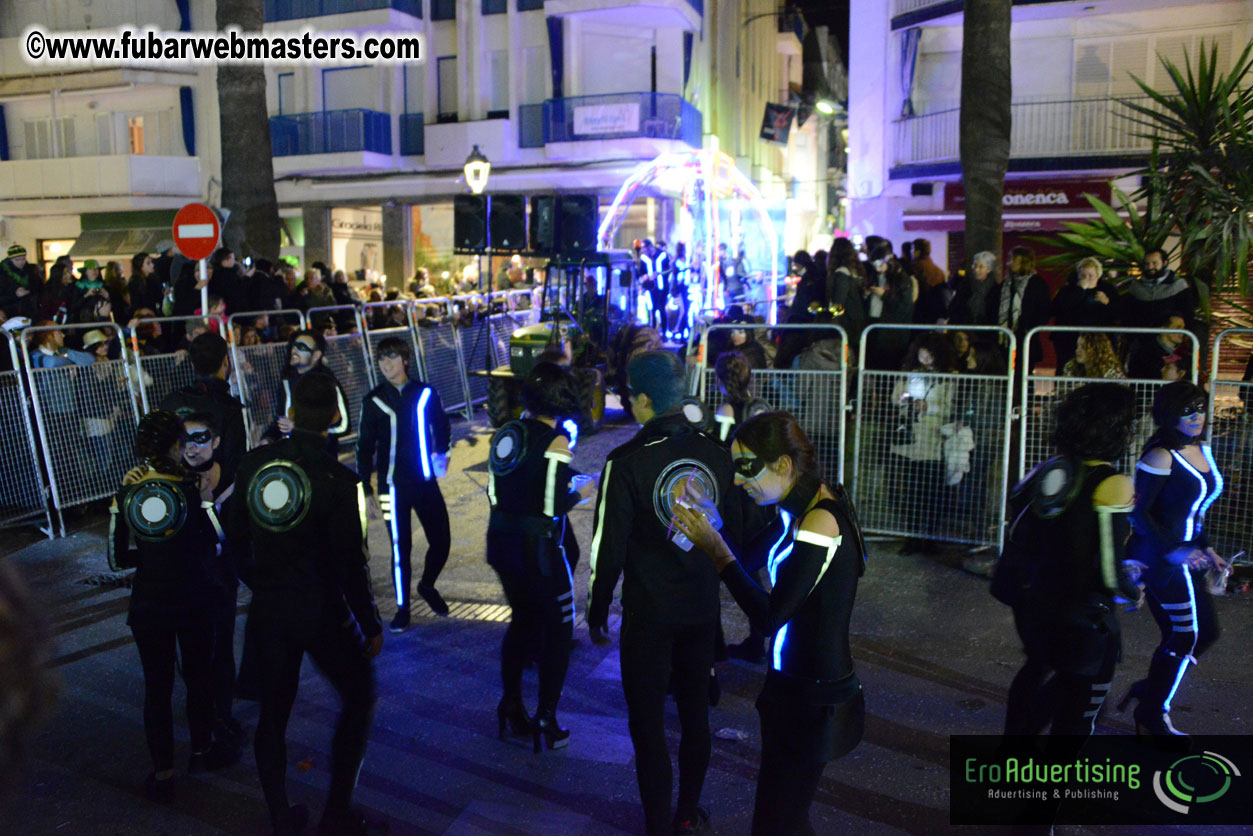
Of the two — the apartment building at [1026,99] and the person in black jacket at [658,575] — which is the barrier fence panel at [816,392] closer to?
the person in black jacket at [658,575]

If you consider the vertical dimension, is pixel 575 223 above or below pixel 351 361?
above

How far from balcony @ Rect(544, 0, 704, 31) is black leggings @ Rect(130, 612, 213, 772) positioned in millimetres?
23419

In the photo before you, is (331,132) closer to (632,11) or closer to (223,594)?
(632,11)

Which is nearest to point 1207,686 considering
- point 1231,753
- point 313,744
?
point 1231,753

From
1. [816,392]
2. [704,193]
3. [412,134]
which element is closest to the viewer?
[816,392]

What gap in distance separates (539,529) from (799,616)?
5.58 ft

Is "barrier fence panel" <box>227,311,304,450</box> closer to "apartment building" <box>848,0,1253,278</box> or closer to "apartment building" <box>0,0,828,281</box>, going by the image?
"apartment building" <box>848,0,1253,278</box>

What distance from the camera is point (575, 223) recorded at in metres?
13.6

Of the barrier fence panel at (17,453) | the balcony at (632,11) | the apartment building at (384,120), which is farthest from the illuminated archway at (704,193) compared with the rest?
the barrier fence panel at (17,453)

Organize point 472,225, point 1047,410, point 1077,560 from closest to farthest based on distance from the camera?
point 1077,560, point 1047,410, point 472,225

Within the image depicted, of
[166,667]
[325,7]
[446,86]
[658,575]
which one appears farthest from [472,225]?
[325,7]

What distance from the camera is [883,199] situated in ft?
69.9

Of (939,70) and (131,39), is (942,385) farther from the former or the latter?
(131,39)

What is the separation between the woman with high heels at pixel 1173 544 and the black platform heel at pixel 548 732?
2691mm
